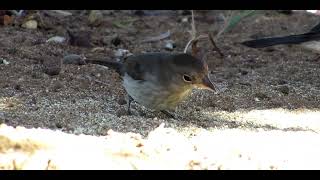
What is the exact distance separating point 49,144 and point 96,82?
2.15 meters

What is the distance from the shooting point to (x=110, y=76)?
19.5ft

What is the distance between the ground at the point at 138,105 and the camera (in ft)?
14.9

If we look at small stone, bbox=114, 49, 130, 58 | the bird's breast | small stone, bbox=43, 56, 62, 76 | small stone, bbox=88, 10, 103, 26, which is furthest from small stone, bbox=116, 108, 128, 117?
small stone, bbox=88, 10, 103, 26

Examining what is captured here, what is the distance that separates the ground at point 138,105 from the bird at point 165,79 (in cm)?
14

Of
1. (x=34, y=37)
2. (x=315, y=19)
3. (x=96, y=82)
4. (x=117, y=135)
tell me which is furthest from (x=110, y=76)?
(x=315, y=19)

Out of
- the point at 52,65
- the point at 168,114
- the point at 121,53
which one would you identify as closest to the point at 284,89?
the point at 168,114

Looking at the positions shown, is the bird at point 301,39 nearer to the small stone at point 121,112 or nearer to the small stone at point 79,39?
the small stone at point 79,39

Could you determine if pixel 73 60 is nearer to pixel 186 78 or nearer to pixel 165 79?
pixel 165 79

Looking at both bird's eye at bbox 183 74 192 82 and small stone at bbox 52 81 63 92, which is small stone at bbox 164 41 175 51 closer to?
small stone at bbox 52 81 63 92

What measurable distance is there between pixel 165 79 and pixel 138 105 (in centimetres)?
69

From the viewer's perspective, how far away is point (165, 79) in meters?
4.73

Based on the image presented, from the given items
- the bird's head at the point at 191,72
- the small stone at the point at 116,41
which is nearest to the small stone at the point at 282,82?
the bird's head at the point at 191,72
